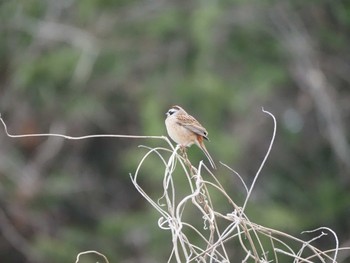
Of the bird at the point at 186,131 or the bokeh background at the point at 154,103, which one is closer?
the bird at the point at 186,131

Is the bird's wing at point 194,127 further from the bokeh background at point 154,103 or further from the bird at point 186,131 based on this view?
the bokeh background at point 154,103

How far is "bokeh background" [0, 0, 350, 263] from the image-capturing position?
15.3 m

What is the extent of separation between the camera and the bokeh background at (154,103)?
15.3 m

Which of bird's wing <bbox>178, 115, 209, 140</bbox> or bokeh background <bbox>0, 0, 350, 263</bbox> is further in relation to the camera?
bokeh background <bbox>0, 0, 350, 263</bbox>

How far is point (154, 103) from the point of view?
15.2 m

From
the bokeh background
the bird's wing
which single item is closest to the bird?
the bird's wing

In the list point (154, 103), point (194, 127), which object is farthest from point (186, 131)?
point (154, 103)

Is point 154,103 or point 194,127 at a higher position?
point 194,127

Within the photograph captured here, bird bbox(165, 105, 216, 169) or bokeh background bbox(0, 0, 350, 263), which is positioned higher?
bird bbox(165, 105, 216, 169)

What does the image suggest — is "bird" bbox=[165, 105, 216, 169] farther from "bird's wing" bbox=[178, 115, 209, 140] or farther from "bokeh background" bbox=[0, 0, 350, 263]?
"bokeh background" bbox=[0, 0, 350, 263]

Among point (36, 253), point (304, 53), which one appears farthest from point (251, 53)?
point (36, 253)

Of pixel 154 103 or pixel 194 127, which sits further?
pixel 154 103

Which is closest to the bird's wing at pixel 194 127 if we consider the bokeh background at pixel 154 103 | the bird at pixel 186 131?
the bird at pixel 186 131

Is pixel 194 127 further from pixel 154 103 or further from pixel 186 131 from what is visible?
pixel 154 103
